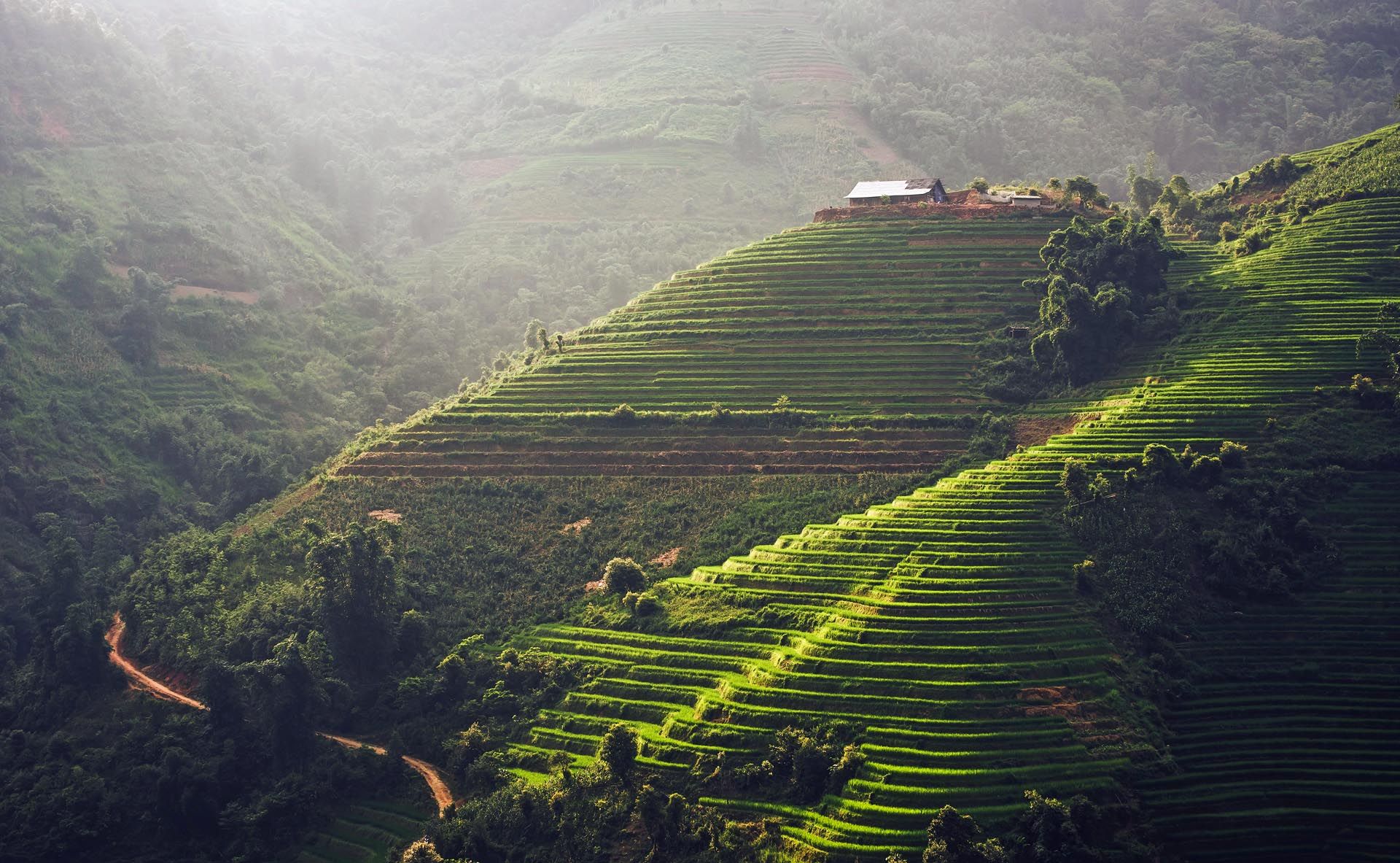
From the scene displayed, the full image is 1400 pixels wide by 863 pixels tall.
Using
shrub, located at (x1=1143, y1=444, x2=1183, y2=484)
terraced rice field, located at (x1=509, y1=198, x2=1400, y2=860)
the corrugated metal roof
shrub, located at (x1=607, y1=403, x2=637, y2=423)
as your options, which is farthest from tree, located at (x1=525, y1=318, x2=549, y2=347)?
shrub, located at (x1=1143, y1=444, x2=1183, y2=484)

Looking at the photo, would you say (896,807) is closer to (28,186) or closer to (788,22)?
(28,186)

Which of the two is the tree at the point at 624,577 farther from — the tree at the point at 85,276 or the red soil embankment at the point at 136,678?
the tree at the point at 85,276

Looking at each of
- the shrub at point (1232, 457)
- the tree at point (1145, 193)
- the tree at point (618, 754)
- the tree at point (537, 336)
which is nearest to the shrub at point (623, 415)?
the tree at point (537, 336)

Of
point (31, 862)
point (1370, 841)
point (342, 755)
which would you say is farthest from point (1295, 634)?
point (31, 862)

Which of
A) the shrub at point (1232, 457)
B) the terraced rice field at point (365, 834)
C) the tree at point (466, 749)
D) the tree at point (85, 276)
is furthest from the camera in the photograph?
the tree at point (85, 276)

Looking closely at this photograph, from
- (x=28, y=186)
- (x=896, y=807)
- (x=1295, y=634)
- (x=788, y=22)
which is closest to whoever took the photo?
(x=896, y=807)
